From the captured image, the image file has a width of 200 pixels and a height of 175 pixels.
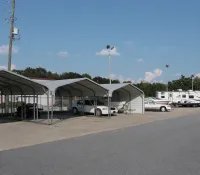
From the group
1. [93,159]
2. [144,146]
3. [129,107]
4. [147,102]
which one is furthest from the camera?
[147,102]

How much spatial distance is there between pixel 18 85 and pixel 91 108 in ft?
25.0

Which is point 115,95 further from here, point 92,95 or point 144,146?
point 144,146

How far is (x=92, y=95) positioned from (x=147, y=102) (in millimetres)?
12025

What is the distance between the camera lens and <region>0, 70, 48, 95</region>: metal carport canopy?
19438 millimetres

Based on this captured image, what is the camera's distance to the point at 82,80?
24125 millimetres

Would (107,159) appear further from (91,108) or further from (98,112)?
(91,108)

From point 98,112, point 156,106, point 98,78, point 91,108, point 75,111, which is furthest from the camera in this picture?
point 98,78

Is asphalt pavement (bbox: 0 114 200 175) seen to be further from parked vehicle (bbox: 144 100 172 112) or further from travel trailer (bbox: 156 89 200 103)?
travel trailer (bbox: 156 89 200 103)

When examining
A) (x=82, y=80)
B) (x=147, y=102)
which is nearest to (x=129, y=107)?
(x=147, y=102)

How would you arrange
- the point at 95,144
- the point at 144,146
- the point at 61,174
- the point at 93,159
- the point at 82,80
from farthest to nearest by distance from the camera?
the point at 82,80 < the point at 95,144 < the point at 144,146 < the point at 93,159 < the point at 61,174

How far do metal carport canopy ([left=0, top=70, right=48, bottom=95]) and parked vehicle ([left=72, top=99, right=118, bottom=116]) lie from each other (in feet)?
21.9

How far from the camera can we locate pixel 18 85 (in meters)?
23.6

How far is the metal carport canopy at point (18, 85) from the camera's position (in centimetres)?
1944

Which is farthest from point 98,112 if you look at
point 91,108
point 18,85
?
point 18,85
